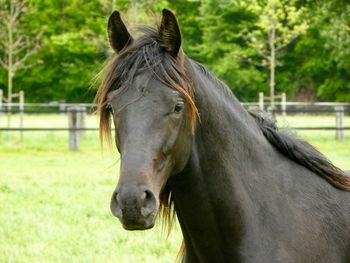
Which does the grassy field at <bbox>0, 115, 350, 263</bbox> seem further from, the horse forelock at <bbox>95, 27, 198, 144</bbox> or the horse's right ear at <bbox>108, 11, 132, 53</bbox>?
the horse's right ear at <bbox>108, 11, 132, 53</bbox>

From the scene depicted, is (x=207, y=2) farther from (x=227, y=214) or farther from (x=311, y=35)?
(x=227, y=214)

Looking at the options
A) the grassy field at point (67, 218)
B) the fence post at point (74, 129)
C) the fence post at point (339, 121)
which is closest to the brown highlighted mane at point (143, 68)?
the grassy field at point (67, 218)

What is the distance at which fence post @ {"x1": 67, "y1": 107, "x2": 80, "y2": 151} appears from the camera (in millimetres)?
16406

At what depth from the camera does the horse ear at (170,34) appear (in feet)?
8.80

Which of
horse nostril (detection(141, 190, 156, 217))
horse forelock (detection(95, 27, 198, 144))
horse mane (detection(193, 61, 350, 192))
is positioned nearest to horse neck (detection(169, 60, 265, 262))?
horse forelock (detection(95, 27, 198, 144))

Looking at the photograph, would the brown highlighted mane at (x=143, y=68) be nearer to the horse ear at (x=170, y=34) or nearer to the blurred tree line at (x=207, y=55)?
the horse ear at (x=170, y=34)

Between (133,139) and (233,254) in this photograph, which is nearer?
(133,139)

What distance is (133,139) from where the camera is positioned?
2.49 metres

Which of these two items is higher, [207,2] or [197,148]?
[207,2]

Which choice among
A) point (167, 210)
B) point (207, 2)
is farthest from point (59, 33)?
point (167, 210)

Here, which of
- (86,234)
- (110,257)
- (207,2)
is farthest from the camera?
(207,2)

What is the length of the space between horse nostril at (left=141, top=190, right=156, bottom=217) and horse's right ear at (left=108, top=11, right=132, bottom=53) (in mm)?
743

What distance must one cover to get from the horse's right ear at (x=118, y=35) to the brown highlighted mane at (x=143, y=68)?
5cm

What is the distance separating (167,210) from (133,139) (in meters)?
0.71
